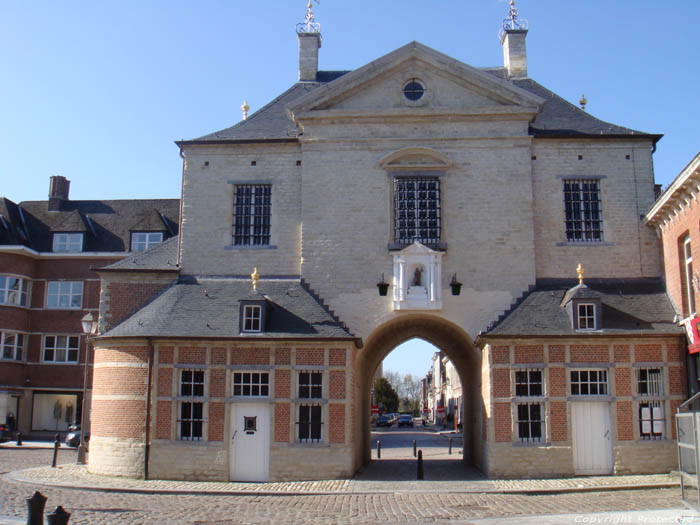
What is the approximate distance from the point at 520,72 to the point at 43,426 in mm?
27325

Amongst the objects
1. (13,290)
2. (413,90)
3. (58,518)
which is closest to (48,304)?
(13,290)

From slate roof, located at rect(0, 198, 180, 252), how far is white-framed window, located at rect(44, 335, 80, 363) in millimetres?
4560

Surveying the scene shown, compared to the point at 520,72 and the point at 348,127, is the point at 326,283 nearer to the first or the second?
the point at 348,127

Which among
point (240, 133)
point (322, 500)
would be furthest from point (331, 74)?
point (322, 500)

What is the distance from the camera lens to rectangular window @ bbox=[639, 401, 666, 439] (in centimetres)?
1898

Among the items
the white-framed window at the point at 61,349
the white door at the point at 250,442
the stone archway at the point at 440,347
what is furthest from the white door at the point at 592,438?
the white-framed window at the point at 61,349

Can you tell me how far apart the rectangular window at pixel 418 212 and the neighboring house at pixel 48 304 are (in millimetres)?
18797

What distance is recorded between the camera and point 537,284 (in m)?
21.1

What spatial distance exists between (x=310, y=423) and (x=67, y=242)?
23.1 meters

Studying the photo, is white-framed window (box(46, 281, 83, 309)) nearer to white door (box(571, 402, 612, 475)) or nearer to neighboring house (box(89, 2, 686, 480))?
neighboring house (box(89, 2, 686, 480))

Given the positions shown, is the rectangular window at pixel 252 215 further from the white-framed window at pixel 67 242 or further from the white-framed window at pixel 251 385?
the white-framed window at pixel 67 242

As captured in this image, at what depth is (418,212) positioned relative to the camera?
70.6ft

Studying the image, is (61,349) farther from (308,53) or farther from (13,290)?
(308,53)

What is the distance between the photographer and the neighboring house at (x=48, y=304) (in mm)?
34969
